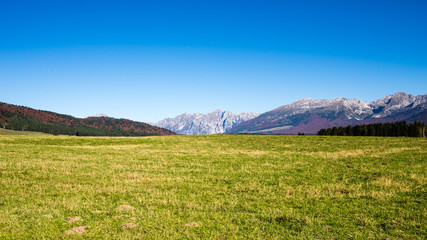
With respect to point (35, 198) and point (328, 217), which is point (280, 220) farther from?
point (35, 198)

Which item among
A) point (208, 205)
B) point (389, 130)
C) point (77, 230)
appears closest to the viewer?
point (77, 230)

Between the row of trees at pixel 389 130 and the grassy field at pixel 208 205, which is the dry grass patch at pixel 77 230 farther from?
the row of trees at pixel 389 130

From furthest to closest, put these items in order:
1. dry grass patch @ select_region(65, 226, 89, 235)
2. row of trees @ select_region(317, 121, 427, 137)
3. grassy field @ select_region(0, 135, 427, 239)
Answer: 1. row of trees @ select_region(317, 121, 427, 137)
2. grassy field @ select_region(0, 135, 427, 239)
3. dry grass patch @ select_region(65, 226, 89, 235)

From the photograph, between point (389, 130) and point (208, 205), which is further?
point (389, 130)

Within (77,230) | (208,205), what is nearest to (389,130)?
(208,205)

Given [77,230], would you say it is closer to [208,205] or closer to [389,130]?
[208,205]

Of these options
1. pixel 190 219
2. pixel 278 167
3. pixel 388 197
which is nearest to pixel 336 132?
pixel 278 167

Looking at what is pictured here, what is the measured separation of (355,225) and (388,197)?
17.7ft

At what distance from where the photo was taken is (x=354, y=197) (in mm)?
13664

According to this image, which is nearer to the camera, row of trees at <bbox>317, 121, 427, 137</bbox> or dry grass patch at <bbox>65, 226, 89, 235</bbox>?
dry grass patch at <bbox>65, 226, 89, 235</bbox>

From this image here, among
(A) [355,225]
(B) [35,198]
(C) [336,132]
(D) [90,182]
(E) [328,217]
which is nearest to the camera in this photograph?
(A) [355,225]

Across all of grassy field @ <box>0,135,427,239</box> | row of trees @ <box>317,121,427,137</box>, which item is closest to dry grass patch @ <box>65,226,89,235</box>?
grassy field @ <box>0,135,427,239</box>

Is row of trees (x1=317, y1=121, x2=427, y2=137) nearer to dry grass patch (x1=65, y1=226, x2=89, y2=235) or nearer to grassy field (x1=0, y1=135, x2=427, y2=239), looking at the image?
grassy field (x1=0, y1=135, x2=427, y2=239)

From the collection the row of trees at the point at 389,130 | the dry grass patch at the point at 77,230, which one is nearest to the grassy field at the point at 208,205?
the dry grass patch at the point at 77,230
